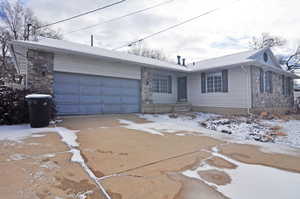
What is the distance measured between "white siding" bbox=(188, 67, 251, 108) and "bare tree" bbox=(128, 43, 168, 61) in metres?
15.1

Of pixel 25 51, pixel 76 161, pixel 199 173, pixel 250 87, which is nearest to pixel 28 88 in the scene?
pixel 25 51

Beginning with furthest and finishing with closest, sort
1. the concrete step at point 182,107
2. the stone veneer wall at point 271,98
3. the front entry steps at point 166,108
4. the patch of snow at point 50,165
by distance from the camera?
the concrete step at point 182,107 → the front entry steps at point 166,108 → the stone veneer wall at point 271,98 → the patch of snow at point 50,165

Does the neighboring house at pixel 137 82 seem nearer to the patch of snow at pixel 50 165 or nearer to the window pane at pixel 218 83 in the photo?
the window pane at pixel 218 83

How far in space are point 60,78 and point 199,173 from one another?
24.1ft

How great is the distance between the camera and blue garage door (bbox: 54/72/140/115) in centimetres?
769

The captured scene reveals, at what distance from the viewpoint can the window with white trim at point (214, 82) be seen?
35.3 feet

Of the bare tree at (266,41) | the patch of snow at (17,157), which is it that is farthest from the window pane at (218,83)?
the bare tree at (266,41)

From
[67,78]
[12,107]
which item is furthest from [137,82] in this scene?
[12,107]

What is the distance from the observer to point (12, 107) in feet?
19.2

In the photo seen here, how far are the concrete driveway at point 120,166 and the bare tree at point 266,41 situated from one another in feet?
84.6

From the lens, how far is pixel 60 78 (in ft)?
25.2

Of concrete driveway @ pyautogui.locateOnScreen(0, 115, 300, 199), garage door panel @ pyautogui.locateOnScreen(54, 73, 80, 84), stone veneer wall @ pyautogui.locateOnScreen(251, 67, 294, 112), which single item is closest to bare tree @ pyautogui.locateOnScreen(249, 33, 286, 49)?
stone veneer wall @ pyautogui.locateOnScreen(251, 67, 294, 112)

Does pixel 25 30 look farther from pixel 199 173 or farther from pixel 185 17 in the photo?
pixel 199 173

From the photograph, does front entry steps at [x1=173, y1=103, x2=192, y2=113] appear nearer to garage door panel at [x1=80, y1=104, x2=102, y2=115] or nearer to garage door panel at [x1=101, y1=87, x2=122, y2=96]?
Result: garage door panel at [x1=101, y1=87, x2=122, y2=96]
